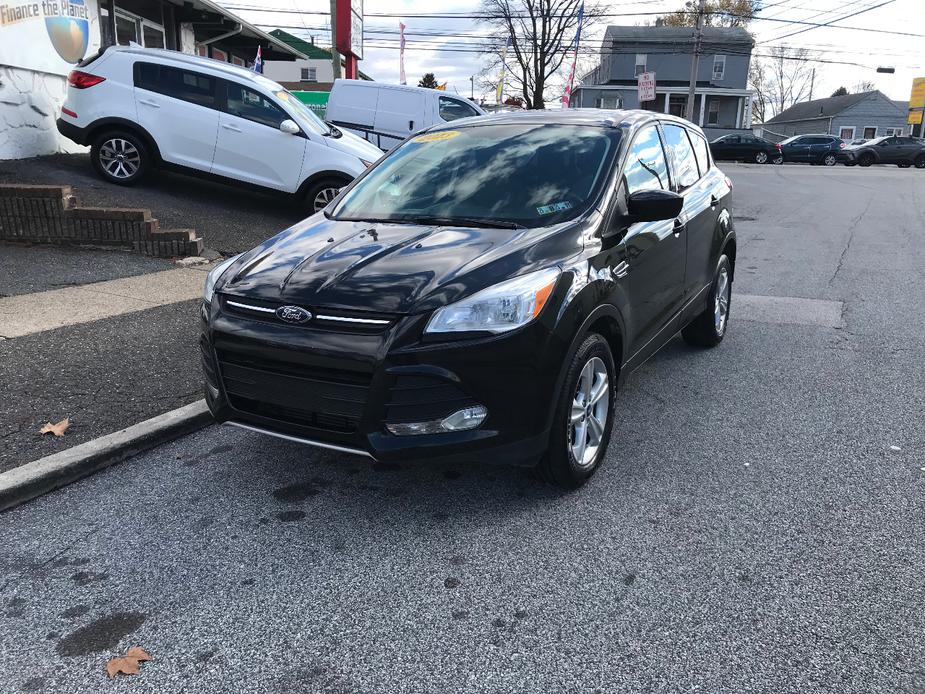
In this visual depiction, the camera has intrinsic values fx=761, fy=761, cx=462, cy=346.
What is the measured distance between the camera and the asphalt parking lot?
8.20 ft

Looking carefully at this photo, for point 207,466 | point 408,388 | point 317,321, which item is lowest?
point 207,466

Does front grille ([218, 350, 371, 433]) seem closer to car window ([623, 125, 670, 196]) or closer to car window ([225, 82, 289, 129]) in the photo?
car window ([623, 125, 670, 196])

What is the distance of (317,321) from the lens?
321cm

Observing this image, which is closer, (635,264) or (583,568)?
(583,568)

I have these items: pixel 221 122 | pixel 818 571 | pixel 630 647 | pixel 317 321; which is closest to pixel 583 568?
pixel 630 647

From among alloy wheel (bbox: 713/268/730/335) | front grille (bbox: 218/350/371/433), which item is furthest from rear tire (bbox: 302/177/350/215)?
front grille (bbox: 218/350/371/433)

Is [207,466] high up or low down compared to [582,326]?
down

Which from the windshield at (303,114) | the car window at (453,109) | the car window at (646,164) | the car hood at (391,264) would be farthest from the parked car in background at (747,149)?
the car hood at (391,264)

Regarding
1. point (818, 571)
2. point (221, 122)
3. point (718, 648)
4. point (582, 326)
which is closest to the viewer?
point (718, 648)

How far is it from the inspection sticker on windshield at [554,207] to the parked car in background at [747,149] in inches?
1478

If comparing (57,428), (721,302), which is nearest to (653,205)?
(721,302)

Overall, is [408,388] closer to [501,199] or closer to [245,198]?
[501,199]

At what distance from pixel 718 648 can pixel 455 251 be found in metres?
1.96

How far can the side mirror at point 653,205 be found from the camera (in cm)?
395
